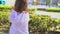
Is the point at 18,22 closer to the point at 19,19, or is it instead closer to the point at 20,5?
the point at 19,19

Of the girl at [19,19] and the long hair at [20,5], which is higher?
the long hair at [20,5]

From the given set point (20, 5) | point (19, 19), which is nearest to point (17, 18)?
point (19, 19)

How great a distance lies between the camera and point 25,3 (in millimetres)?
2512

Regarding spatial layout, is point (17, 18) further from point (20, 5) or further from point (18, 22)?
point (20, 5)

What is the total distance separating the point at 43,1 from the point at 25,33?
25199 mm

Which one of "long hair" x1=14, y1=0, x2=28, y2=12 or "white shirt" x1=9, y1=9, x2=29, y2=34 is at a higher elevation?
"long hair" x1=14, y1=0, x2=28, y2=12

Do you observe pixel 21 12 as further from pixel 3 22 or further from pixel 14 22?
pixel 3 22

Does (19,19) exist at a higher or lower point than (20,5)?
lower

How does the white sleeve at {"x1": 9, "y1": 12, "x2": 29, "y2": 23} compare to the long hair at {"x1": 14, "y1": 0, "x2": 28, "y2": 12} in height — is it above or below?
below

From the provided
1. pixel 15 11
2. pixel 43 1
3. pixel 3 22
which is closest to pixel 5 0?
pixel 43 1

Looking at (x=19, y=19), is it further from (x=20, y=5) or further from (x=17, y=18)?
(x=20, y=5)

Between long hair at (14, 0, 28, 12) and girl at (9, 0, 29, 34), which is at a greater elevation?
long hair at (14, 0, 28, 12)

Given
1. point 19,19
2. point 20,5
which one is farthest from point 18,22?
point 20,5

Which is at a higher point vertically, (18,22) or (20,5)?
(20,5)
